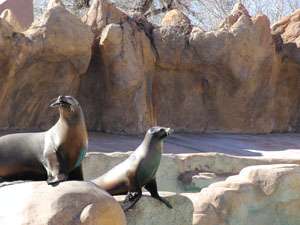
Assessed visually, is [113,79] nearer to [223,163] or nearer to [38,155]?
[223,163]

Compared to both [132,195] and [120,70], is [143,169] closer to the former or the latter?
[132,195]

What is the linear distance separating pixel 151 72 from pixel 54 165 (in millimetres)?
8870

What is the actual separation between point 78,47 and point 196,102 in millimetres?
4043

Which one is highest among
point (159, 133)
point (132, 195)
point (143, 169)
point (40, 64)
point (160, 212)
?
point (40, 64)

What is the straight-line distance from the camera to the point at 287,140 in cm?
1401

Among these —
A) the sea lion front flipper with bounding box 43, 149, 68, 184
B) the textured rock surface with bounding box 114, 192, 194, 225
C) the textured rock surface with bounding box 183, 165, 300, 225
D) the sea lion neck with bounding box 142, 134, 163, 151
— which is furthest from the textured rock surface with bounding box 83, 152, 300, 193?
the sea lion front flipper with bounding box 43, 149, 68, 184

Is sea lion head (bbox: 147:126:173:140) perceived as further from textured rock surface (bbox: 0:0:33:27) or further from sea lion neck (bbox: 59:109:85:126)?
textured rock surface (bbox: 0:0:33:27)

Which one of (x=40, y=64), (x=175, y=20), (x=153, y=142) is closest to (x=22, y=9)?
(x=175, y=20)

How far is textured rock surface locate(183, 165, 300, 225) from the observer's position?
532 centimetres

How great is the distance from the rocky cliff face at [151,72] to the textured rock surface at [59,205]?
22.3 feet

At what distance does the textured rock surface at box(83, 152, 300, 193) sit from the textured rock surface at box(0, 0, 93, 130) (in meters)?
3.86

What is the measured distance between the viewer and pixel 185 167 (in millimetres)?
7809

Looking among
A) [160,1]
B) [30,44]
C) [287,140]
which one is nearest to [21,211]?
[30,44]

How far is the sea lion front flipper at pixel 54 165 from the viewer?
3.87 meters
